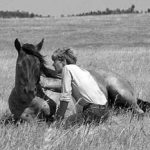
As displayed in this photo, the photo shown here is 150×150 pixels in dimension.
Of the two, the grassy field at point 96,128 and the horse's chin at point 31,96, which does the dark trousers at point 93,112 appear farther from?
the horse's chin at point 31,96

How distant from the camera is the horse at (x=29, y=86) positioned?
197 inches

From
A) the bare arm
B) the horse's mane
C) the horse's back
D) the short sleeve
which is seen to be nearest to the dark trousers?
the short sleeve

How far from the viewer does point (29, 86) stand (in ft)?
16.3

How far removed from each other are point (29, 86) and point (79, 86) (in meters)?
0.71

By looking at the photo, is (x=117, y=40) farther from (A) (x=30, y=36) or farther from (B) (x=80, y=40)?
(A) (x=30, y=36)

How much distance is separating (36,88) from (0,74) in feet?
20.9

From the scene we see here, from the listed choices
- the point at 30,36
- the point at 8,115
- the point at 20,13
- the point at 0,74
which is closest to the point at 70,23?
the point at 30,36

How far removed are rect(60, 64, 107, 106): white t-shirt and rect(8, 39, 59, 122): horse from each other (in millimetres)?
253

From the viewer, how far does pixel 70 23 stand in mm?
54094

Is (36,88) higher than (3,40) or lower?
higher

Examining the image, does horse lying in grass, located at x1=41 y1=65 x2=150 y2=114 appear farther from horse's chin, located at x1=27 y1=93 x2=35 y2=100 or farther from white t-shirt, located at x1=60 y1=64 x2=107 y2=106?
horse's chin, located at x1=27 y1=93 x2=35 y2=100

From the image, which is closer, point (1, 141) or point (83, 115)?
point (1, 141)

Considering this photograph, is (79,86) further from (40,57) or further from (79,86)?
(40,57)

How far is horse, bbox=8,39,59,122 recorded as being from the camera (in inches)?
197
